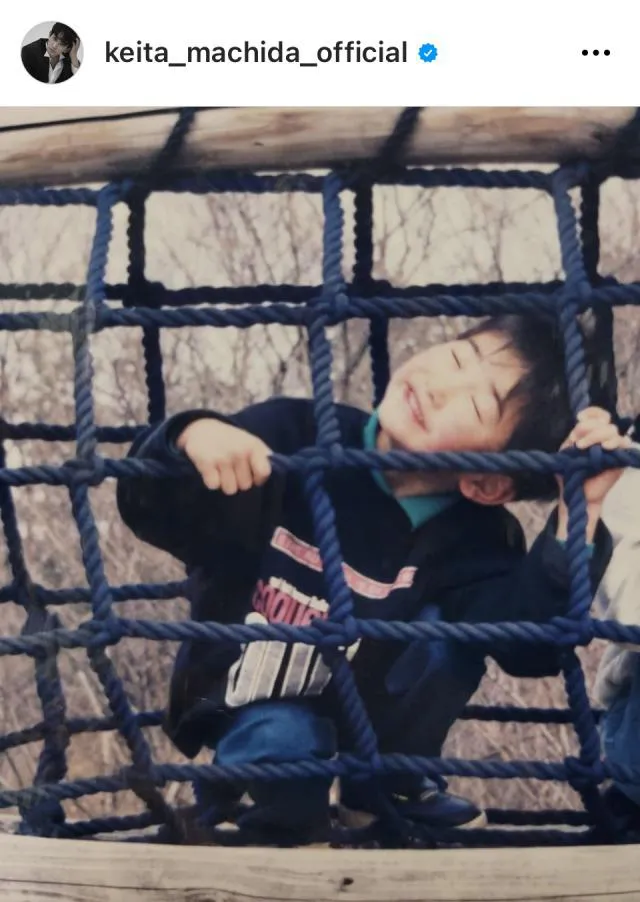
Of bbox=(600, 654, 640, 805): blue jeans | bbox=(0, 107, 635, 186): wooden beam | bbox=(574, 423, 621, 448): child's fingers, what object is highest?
bbox=(0, 107, 635, 186): wooden beam

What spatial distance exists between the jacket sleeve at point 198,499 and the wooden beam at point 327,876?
167 mm

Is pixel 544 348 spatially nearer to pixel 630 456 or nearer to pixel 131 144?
pixel 630 456

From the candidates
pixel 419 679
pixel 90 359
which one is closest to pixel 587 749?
pixel 419 679

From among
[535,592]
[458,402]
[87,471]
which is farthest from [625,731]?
[87,471]

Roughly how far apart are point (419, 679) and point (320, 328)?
0.21 meters

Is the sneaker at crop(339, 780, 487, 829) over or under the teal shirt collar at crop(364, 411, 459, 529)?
under

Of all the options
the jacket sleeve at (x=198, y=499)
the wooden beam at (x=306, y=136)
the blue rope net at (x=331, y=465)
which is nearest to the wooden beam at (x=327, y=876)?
the blue rope net at (x=331, y=465)

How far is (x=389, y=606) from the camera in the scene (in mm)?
554

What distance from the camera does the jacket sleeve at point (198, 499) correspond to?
1.78ft

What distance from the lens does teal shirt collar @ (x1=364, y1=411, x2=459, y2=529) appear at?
0.56 meters
